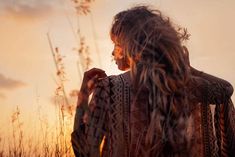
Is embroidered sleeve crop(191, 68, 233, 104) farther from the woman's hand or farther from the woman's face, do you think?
the woman's hand

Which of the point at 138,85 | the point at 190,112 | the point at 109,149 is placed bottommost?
the point at 109,149

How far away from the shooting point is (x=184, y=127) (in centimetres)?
277

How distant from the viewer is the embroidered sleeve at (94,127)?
279cm

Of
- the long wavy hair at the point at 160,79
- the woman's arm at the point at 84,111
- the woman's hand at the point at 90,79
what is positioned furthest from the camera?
the woman's hand at the point at 90,79

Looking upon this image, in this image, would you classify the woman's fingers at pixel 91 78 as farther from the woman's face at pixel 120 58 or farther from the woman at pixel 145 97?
the woman's face at pixel 120 58

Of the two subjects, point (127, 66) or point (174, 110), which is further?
point (127, 66)

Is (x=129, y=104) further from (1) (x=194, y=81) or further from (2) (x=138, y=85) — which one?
(1) (x=194, y=81)

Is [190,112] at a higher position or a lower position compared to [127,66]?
lower

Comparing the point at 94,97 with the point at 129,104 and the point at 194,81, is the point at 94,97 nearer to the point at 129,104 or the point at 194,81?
the point at 129,104

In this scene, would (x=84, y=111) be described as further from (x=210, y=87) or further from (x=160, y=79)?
(x=210, y=87)

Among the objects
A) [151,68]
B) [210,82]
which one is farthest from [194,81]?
[151,68]

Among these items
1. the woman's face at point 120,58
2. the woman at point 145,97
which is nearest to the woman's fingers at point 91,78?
the woman at point 145,97

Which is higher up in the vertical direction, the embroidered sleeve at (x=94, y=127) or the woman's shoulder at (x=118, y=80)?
the woman's shoulder at (x=118, y=80)

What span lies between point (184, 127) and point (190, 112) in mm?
116
